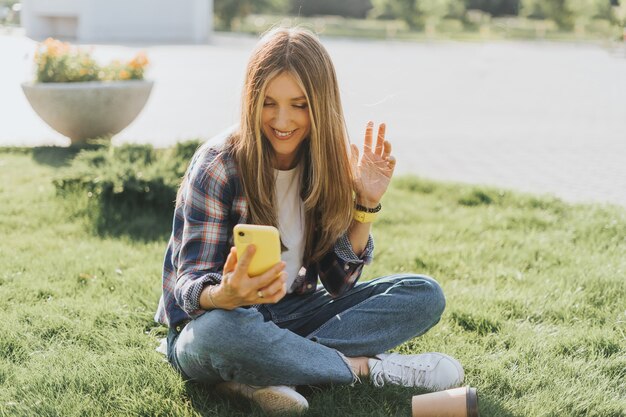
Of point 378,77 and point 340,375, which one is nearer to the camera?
point 340,375

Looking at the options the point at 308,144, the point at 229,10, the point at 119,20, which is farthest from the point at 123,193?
the point at 229,10

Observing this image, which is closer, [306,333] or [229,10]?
[306,333]

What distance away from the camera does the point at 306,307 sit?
2787 mm

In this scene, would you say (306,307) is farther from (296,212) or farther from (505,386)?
(505,386)

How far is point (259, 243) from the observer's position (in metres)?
2.06

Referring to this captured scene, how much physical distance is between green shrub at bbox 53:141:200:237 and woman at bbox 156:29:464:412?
203 cm

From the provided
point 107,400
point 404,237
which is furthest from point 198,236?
point 404,237

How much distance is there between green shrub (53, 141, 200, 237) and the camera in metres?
4.64

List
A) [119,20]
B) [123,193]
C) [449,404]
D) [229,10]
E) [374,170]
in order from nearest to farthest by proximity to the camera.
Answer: [449,404] → [374,170] → [123,193] → [119,20] → [229,10]

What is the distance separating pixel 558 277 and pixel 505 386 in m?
1.24

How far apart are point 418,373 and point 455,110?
27.0 ft

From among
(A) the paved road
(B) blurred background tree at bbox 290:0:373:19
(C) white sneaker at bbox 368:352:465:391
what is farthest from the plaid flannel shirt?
(B) blurred background tree at bbox 290:0:373:19

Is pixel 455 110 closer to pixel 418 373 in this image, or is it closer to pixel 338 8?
pixel 418 373

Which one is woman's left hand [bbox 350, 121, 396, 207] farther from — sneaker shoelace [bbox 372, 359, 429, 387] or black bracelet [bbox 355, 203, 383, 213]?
sneaker shoelace [bbox 372, 359, 429, 387]
